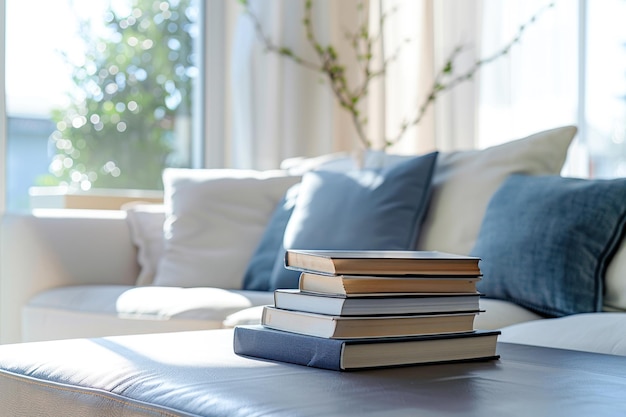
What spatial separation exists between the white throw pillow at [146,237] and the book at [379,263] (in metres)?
1.77

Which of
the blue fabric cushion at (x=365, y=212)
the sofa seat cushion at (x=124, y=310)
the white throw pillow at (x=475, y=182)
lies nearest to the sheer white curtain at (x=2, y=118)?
the sofa seat cushion at (x=124, y=310)

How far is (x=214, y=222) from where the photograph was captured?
9.75ft

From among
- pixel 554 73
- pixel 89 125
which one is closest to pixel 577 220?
pixel 554 73

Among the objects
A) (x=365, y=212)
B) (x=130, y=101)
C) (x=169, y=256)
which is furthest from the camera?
(x=130, y=101)

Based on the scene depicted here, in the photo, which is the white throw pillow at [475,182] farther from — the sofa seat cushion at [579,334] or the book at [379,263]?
the book at [379,263]

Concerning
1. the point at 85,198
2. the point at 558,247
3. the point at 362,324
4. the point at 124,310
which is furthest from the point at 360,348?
the point at 85,198

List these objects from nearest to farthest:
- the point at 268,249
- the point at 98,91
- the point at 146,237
Result: the point at 268,249
the point at 146,237
the point at 98,91

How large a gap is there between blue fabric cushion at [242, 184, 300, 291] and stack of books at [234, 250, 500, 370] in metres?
1.46

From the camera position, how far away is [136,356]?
3.98 ft

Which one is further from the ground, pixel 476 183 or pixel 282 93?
pixel 282 93

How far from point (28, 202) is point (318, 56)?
1431 mm

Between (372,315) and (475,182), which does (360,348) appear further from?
(475,182)

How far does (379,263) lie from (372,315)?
7cm

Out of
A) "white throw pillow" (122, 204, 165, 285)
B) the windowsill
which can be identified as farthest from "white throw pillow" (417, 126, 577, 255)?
the windowsill
